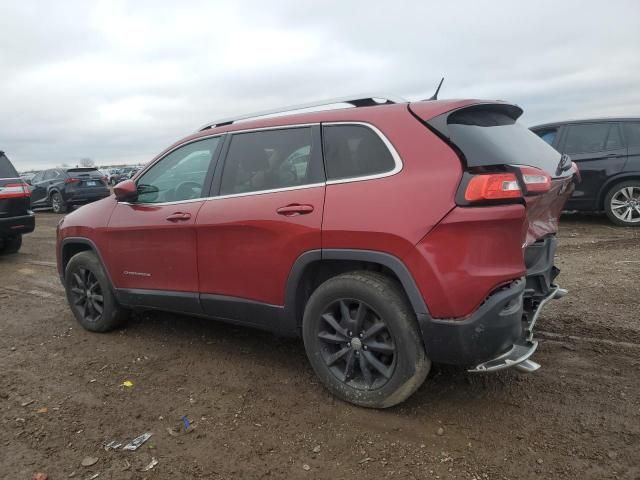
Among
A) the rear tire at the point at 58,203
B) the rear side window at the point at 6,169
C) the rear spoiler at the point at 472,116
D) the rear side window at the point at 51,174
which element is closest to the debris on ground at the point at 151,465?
the rear spoiler at the point at 472,116

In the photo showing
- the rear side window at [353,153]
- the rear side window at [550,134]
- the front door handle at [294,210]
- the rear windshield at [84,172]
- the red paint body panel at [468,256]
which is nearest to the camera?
the red paint body panel at [468,256]

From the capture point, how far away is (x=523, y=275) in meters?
2.62

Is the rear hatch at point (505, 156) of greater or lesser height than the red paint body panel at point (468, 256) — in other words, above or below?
above

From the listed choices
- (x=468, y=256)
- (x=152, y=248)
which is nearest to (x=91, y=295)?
(x=152, y=248)

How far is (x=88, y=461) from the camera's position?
8.61ft

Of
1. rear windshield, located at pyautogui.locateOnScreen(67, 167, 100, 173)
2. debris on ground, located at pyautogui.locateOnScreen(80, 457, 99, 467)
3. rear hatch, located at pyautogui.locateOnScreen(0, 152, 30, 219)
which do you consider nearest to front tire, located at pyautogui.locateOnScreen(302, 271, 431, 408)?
debris on ground, located at pyautogui.locateOnScreen(80, 457, 99, 467)

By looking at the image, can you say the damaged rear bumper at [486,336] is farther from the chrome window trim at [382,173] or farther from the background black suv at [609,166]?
the background black suv at [609,166]

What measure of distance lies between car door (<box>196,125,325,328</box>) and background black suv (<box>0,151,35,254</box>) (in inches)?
228

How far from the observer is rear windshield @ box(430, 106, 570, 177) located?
2617 mm

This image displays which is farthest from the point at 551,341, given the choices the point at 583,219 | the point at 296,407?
the point at 583,219

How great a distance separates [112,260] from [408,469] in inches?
119

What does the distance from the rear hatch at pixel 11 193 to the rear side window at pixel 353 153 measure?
6719 mm

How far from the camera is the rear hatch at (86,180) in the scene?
17000mm

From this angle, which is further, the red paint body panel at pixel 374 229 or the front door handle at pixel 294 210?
the front door handle at pixel 294 210
